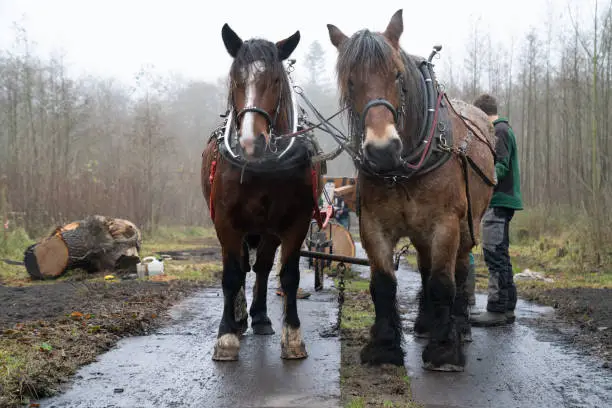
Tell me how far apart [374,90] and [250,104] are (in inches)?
34.0

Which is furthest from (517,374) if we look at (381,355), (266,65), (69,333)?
(69,333)

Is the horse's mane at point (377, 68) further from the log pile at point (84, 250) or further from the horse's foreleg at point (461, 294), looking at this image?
the log pile at point (84, 250)

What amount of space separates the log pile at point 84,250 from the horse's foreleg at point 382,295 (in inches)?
260

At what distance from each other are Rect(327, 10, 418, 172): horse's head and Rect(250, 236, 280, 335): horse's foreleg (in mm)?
1797

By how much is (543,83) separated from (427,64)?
15364mm

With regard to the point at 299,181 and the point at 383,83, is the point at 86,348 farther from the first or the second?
the point at 383,83

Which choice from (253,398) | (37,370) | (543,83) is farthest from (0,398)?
(543,83)

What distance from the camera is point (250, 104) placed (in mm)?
4316

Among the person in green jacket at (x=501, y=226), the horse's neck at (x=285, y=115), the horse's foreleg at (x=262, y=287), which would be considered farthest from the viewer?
the person in green jacket at (x=501, y=226)

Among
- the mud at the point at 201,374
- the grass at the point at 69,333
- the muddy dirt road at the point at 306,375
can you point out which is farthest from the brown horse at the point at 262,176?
the grass at the point at 69,333

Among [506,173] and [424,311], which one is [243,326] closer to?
[424,311]

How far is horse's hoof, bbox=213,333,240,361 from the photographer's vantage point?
4.60 m

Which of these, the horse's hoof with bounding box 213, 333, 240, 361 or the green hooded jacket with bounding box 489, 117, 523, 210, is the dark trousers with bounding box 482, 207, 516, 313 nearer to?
the green hooded jacket with bounding box 489, 117, 523, 210

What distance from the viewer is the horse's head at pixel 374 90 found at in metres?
3.73
